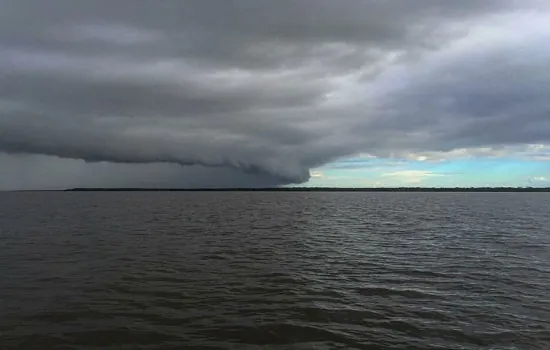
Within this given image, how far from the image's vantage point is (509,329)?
14.4 meters

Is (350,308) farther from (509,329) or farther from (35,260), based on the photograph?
(35,260)

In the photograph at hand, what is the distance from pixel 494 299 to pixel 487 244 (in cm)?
1948

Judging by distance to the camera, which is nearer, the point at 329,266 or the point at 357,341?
the point at 357,341

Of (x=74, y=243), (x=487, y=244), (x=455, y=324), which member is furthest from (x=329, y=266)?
(x=74, y=243)

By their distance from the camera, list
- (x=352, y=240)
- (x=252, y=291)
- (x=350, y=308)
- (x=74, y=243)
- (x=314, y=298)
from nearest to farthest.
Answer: (x=350, y=308) → (x=314, y=298) → (x=252, y=291) → (x=74, y=243) → (x=352, y=240)

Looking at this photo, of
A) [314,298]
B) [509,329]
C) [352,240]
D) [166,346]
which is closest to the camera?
[166,346]

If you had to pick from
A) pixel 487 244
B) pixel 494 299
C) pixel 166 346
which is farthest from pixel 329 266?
pixel 487 244

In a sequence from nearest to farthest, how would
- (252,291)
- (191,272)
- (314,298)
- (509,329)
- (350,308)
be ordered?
1. (509,329)
2. (350,308)
3. (314,298)
4. (252,291)
5. (191,272)

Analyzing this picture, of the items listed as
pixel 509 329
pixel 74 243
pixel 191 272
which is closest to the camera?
pixel 509 329

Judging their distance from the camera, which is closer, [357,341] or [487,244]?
[357,341]

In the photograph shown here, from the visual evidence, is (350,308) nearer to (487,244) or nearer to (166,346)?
(166,346)

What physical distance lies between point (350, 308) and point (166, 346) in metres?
7.16

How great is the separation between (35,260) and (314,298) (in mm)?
18505

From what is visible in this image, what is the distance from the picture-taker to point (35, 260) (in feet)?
87.5
